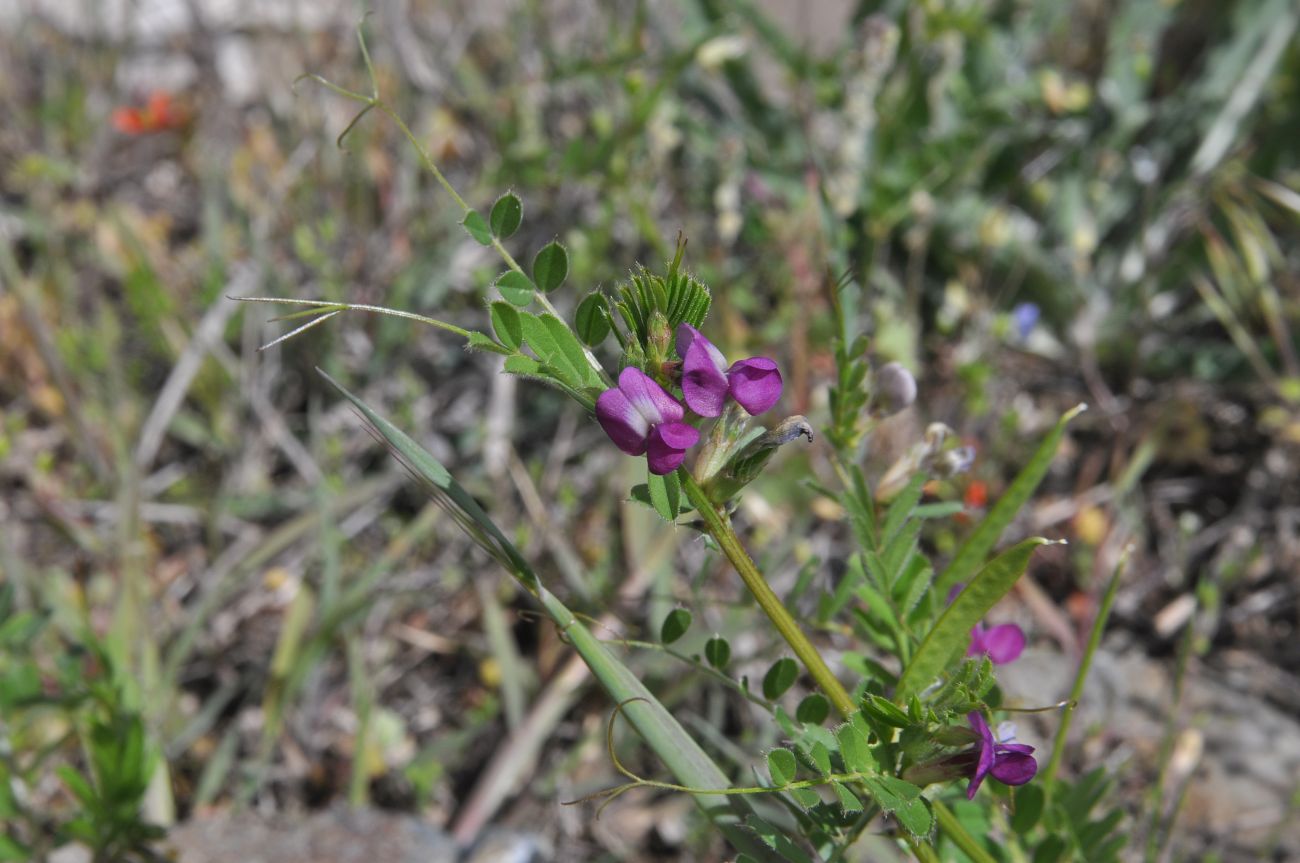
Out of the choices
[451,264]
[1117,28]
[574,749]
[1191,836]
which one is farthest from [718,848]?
[1117,28]

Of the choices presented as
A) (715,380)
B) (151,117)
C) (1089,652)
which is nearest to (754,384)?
(715,380)

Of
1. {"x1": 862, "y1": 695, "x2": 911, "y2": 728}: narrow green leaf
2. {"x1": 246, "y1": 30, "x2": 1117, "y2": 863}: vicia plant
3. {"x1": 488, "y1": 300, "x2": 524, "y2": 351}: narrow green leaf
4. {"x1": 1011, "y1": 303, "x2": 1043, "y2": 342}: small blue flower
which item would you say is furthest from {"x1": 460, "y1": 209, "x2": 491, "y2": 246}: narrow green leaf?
{"x1": 1011, "y1": 303, "x2": 1043, "y2": 342}: small blue flower

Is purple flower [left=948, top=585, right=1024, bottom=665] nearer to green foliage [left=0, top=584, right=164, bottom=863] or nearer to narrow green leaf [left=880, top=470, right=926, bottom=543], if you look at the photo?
narrow green leaf [left=880, top=470, right=926, bottom=543]

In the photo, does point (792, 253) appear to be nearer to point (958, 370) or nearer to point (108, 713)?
point (958, 370)

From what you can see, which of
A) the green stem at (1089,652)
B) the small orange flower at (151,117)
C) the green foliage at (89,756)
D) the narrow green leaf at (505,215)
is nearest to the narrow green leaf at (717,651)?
the green stem at (1089,652)

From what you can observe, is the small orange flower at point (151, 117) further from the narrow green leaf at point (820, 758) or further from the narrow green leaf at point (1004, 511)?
the narrow green leaf at point (820, 758)
